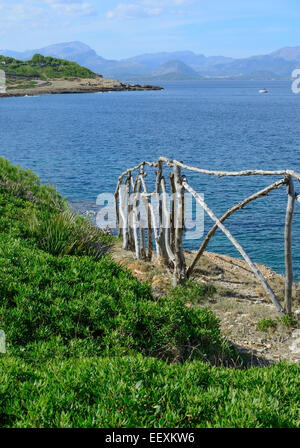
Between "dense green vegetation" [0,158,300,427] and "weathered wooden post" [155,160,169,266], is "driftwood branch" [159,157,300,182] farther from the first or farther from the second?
"dense green vegetation" [0,158,300,427]

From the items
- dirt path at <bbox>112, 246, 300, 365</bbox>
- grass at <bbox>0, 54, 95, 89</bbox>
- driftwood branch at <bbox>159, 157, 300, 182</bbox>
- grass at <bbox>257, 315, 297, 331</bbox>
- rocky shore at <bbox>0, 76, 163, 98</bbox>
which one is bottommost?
dirt path at <bbox>112, 246, 300, 365</bbox>

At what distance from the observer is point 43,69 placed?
17362 centimetres

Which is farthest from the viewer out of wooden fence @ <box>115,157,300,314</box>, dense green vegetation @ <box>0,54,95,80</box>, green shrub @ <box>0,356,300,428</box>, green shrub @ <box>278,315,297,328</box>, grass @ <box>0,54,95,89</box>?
dense green vegetation @ <box>0,54,95,80</box>

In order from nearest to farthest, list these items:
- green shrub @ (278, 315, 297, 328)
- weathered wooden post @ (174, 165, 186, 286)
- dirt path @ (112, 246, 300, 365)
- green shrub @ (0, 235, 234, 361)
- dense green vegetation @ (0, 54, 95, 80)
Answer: green shrub @ (0, 235, 234, 361)
dirt path @ (112, 246, 300, 365)
green shrub @ (278, 315, 297, 328)
weathered wooden post @ (174, 165, 186, 286)
dense green vegetation @ (0, 54, 95, 80)

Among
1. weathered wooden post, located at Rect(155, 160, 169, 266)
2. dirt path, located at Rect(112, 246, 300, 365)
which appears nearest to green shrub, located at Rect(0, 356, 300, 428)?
dirt path, located at Rect(112, 246, 300, 365)

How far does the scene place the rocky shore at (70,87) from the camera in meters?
143

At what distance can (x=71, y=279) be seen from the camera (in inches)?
250

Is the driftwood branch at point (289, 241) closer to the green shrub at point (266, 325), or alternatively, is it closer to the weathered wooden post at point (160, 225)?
the green shrub at point (266, 325)

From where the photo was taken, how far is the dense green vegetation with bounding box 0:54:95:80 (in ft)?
529

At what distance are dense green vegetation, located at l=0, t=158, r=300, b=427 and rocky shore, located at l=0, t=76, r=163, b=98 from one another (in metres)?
131

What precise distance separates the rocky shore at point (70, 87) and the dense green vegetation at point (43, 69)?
4.22 m
